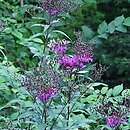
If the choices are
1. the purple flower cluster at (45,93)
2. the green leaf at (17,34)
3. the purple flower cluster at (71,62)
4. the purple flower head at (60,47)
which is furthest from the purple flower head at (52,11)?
the green leaf at (17,34)

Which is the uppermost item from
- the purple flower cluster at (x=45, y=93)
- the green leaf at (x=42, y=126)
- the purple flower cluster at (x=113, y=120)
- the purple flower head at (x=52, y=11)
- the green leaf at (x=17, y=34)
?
the green leaf at (x=17, y=34)

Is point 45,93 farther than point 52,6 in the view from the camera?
No

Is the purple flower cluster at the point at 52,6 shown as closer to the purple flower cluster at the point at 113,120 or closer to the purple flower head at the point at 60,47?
the purple flower head at the point at 60,47

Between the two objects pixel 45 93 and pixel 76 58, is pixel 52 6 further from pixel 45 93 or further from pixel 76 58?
pixel 45 93

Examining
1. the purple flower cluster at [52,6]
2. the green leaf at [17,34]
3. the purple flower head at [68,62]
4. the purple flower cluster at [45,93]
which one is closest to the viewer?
the purple flower cluster at [45,93]

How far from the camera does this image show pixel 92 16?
19.2 feet

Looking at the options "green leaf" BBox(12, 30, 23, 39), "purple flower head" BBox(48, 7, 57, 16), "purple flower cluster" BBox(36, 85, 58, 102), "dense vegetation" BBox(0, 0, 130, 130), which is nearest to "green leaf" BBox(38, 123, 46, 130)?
"dense vegetation" BBox(0, 0, 130, 130)

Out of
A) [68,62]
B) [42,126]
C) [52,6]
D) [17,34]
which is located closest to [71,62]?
[68,62]

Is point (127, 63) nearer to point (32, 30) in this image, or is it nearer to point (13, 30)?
point (32, 30)

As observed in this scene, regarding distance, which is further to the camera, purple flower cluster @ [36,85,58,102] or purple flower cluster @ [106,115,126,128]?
purple flower cluster @ [106,115,126,128]

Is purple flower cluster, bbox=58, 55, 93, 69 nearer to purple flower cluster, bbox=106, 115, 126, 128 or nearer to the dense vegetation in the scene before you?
the dense vegetation

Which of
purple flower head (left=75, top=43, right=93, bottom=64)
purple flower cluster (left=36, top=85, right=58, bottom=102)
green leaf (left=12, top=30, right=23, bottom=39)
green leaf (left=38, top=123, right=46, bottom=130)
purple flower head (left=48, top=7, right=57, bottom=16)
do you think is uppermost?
green leaf (left=12, top=30, right=23, bottom=39)

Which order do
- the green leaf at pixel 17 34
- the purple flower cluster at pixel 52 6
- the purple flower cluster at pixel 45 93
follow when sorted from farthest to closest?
the green leaf at pixel 17 34, the purple flower cluster at pixel 52 6, the purple flower cluster at pixel 45 93

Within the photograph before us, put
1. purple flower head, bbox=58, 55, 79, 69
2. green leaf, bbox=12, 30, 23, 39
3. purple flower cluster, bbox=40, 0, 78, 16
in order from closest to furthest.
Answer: purple flower head, bbox=58, 55, 79, 69 < purple flower cluster, bbox=40, 0, 78, 16 < green leaf, bbox=12, 30, 23, 39
